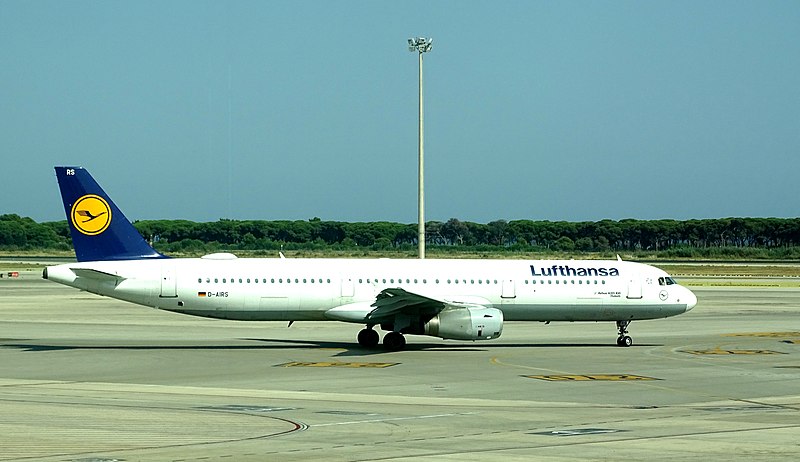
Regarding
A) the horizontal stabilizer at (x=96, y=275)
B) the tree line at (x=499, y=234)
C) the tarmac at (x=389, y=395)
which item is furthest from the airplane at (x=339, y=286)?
the tree line at (x=499, y=234)

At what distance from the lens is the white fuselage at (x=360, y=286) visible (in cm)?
3462

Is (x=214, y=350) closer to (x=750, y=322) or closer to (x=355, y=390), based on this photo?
(x=355, y=390)

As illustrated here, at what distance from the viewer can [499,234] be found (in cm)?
18962

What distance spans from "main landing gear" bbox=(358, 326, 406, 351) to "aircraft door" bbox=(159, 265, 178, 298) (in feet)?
20.6

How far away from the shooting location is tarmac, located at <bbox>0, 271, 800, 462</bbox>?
16516mm

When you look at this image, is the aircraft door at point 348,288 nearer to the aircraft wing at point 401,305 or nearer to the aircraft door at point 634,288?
the aircraft wing at point 401,305

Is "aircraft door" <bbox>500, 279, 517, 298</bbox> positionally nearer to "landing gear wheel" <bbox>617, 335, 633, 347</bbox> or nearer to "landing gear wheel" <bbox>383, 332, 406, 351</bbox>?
"landing gear wheel" <bbox>617, 335, 633, 347</bbox>

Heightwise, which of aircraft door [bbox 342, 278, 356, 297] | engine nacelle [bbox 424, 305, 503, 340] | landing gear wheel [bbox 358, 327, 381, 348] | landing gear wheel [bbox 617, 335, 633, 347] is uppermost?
aircraft door [bbox 342, 278, 356, 297]

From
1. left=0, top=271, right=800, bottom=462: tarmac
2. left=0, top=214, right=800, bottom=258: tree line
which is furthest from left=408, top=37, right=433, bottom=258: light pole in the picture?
left=0, top=214, right=800, bottom=258: tree line

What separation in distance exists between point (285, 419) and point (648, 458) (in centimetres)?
692

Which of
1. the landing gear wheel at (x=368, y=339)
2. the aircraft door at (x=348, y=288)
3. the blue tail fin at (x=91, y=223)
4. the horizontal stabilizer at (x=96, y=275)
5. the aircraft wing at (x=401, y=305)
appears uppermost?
the blue tail fin at (x=91, y=223)

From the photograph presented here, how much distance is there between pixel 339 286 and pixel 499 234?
6094 inches

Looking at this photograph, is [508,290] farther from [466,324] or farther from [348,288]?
[348,288]

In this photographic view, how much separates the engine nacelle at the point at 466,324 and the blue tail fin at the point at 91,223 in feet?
31.6
